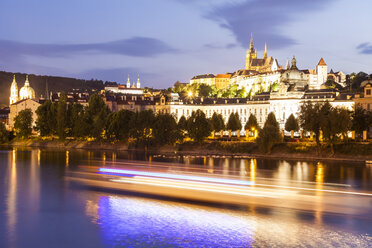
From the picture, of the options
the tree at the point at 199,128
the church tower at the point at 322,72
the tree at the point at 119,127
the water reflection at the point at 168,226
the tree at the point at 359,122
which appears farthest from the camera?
the church tower at the point at 322,72

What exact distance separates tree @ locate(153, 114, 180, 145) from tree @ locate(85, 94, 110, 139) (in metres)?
14.0

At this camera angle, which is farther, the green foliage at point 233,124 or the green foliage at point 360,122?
the green foliage at point 233,124

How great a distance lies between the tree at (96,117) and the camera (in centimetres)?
9550

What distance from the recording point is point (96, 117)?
319 ft

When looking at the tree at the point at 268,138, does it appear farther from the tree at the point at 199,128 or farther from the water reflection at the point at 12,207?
the water reflection at the point at 12,207

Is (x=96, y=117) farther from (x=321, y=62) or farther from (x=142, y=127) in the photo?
(x=321, y=62)

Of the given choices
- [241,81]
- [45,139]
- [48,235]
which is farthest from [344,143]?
[241,81]

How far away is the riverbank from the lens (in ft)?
226

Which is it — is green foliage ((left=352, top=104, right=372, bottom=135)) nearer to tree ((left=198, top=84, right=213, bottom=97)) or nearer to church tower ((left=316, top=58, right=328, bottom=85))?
church tower ((left=316, top=58, right=328, bottom=85))

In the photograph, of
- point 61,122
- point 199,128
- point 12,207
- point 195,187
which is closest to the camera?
point 12,207

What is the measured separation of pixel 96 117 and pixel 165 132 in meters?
18.0

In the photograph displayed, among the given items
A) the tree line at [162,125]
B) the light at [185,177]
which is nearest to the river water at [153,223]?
the light at [185,177]

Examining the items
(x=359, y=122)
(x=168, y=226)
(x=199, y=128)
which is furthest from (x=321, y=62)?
(x=168, y=226)

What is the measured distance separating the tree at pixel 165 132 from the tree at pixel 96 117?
14.0 metres
